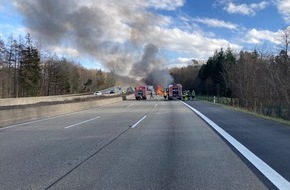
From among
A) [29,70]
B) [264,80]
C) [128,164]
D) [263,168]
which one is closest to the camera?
[263,168]

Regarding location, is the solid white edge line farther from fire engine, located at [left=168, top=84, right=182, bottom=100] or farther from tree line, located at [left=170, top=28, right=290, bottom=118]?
fire engine, located at [left=168, top=84, right=182, bottom=100]


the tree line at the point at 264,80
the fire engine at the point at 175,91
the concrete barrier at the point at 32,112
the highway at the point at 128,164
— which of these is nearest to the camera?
the highway at the point at 128,164

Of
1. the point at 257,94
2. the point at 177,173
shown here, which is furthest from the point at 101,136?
the point at 257,94

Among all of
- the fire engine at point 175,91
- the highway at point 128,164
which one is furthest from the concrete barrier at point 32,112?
the fire engine at point 175,91

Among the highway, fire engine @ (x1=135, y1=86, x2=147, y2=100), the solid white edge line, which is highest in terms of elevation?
fire engine @ (x1=135, y1=86, x2=147, y2=100)

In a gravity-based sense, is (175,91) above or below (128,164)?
above

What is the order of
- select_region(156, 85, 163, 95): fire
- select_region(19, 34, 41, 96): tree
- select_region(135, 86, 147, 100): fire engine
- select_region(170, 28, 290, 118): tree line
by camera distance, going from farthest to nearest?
select_region(156, 85, 163, 95): fire → select_region(19, 34, 41, 96): tree → select_region(135, 86, 147, 100): fire engine → select_region(170, 28, 290, 118): tree line

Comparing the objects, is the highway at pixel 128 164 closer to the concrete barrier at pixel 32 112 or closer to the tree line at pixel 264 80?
the concrete barrier at pixel 32 112

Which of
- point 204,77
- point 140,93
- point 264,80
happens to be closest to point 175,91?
point 140,93

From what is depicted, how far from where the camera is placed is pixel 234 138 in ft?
48.0

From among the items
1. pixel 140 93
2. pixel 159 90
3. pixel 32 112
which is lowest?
pixel 32 112

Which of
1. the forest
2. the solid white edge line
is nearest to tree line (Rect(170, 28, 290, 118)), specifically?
the forest

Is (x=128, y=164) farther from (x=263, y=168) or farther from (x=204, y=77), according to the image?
(x=204, y=77)

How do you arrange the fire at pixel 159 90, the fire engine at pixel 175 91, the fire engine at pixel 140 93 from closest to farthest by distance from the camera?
the fire engine at pixel 175 91, the fire engine at pixel 140 93, the fire at pixel 159 90
